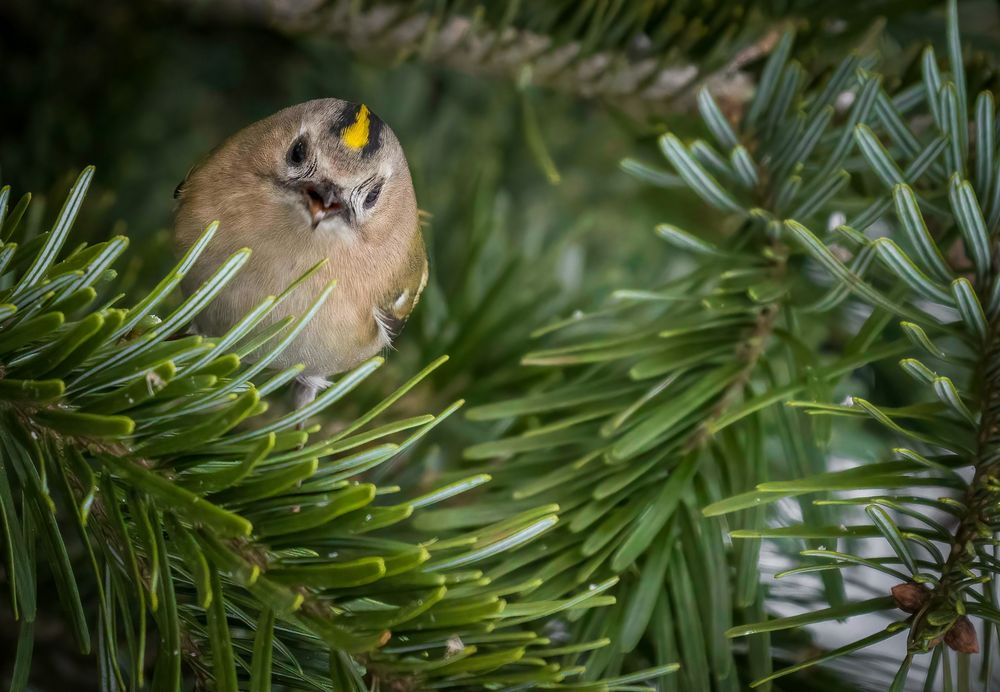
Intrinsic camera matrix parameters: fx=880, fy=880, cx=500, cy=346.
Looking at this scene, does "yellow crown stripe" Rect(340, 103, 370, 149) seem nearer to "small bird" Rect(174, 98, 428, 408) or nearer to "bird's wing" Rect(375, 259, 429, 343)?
"small bird" Rect(174, 98, 428, 408)

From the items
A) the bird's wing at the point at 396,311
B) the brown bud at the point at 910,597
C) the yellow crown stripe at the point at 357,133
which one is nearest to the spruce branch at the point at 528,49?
the yellow crown stripe at the point at 357,133

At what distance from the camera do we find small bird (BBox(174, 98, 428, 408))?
74 cm

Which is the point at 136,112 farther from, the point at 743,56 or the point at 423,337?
the point at 743,56

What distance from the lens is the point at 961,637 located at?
1.53ft

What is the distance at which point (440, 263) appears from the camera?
3.08 ft

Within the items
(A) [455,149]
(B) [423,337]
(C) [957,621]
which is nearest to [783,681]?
(C) [957,621]

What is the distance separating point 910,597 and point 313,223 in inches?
21.4

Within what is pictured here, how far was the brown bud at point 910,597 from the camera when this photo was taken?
462 millimetres

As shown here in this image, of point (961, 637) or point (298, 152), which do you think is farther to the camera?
point (298, 152)

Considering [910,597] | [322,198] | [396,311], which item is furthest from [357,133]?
[910,597]

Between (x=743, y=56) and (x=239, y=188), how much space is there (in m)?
0.48

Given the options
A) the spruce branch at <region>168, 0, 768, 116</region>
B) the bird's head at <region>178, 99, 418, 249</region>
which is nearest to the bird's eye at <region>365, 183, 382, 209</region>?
the bird's head at <region>178, 99, 418, 249</region>

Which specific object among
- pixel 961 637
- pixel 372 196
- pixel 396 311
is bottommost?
pixel 961 637

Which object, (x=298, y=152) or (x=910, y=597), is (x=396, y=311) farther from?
(x=910, y=597)
